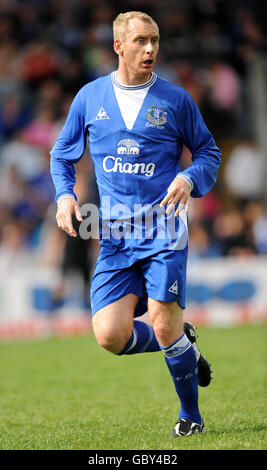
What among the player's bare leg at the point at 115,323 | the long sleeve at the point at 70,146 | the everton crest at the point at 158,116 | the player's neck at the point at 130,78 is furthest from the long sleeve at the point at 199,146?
the player's bare leg at the point at 115,323

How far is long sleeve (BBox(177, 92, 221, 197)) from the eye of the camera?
15.7ft

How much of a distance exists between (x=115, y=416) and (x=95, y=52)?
10.9 metres


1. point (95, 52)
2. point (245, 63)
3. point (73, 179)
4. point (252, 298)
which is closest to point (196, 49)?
point (245, 63)

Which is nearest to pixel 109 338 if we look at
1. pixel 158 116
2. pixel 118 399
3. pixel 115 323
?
pixel 115 323

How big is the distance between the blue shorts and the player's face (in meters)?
1.19

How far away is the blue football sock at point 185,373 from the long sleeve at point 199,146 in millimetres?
980

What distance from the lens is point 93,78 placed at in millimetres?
14797

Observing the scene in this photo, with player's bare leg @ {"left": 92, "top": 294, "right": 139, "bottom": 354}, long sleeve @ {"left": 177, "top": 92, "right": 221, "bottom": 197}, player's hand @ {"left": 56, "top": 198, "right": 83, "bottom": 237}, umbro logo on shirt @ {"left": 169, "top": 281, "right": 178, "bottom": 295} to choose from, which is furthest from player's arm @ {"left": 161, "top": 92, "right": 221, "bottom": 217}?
player's bare leg @ {"left": 92, "top": 294, "right": 139, "bottom": 354}

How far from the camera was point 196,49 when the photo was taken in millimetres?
15312

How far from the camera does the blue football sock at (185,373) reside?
477 centimetres

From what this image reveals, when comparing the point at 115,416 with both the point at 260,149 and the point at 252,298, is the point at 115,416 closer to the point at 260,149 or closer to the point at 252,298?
the point at 252,298

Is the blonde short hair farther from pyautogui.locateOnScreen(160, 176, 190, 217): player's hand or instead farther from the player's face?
pyautogui.locateOnScreen(160, 176, 190, 217): player's hand

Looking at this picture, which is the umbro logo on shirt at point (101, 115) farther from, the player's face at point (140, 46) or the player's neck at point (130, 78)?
the player's face at point (140, 46)
